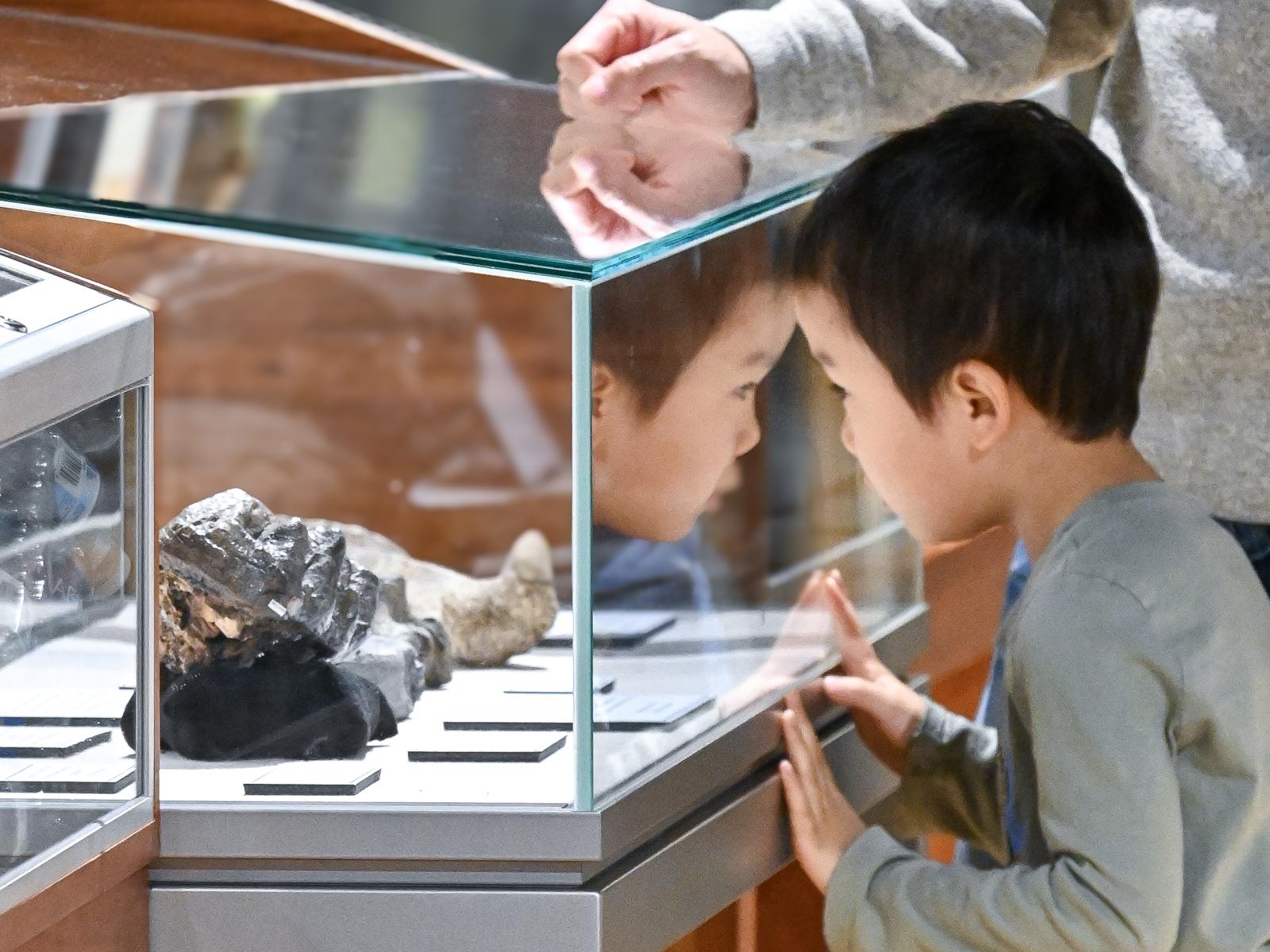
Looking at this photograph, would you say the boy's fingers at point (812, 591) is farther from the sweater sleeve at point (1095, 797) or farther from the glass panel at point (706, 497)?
the sweater sleeve at point (1095, 797)

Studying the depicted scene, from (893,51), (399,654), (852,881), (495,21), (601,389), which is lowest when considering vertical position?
(852,881)

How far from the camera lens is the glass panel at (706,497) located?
69cm

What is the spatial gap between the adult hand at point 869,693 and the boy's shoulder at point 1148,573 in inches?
5.8

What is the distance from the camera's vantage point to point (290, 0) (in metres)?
1.45

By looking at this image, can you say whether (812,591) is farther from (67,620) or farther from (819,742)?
(67,620)

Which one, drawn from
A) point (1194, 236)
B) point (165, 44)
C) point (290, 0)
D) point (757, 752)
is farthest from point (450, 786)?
point (290, 0)

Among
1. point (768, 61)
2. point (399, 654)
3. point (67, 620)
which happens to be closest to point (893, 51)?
point (768, 61)

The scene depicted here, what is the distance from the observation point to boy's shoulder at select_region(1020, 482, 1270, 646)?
0.75m

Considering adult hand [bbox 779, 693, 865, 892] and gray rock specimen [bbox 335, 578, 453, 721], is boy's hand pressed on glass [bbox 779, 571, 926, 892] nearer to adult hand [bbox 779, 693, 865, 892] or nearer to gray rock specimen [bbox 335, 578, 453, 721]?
adult hand [bbox 779, 693, 865, 892]

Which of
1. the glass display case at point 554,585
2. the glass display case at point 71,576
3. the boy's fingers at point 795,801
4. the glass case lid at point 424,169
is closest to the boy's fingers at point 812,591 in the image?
the glass display case at point 554,585

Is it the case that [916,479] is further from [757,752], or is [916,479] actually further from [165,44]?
[165,44]

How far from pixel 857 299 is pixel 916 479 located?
0.10m

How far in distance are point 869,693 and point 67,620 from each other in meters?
0.42

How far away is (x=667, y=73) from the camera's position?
95cm
